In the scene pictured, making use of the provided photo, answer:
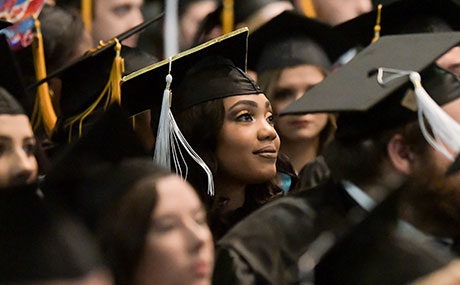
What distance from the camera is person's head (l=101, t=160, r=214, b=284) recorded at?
255cm

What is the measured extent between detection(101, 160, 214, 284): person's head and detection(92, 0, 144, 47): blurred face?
310 centimetres

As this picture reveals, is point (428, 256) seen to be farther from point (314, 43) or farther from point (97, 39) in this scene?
point (97, 39)

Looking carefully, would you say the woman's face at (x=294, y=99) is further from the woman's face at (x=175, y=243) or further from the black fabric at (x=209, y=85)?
the woman's face at (x=175, y=243)

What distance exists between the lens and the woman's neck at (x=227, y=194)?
Answer: 4000 millimetres

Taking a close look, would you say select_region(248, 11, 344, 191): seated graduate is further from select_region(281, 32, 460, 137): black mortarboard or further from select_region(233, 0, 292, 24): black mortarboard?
select_region(281, 32, 460, 137): black mortarboard

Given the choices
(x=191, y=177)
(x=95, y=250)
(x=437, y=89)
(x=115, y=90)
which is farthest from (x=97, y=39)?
(x=95, y=250)

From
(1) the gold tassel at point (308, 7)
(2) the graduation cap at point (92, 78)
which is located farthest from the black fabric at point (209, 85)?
(1) the gold tassel at point (308, 7)

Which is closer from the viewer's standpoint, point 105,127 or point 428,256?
point 105,127

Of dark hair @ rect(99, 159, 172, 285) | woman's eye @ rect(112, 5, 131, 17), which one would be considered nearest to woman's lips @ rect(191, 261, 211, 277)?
dark hair @ rect(99, 159, 172, 285)

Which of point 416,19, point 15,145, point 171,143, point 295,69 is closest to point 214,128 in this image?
point 171,143

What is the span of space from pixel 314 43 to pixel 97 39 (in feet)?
4.15

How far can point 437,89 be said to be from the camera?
358cm

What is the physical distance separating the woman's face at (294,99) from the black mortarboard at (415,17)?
13.2 inches

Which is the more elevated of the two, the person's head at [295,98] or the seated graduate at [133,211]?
the seated graduate at [133,211]
